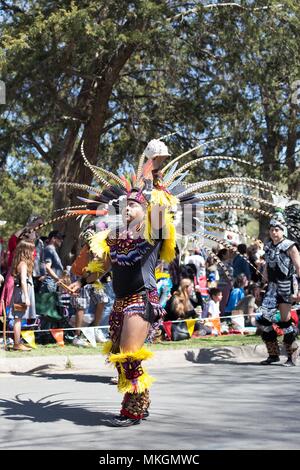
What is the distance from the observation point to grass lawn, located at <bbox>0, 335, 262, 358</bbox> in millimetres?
11898

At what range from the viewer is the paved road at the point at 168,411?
623 centimetres

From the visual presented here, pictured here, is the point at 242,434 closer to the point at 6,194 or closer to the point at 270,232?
the point at 270,232

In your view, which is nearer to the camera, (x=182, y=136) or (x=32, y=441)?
(x=32, y=441)

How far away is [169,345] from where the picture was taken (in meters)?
13.2

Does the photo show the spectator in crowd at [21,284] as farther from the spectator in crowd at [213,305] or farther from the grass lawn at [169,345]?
the spectator in crowd at [213,305]

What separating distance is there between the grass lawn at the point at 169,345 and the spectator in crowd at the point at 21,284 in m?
0.36

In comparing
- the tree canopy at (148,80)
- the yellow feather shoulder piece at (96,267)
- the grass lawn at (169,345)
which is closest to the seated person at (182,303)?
the grass lawn at (169,345)

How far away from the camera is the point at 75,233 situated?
20.2 m

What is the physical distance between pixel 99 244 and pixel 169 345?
19.9 feet

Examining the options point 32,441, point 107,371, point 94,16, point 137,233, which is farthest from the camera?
point 94,16

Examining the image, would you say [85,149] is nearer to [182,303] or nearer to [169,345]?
[182,303]

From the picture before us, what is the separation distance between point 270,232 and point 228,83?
31.9ft

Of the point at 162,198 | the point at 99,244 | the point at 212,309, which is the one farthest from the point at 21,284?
the point at 162,198
